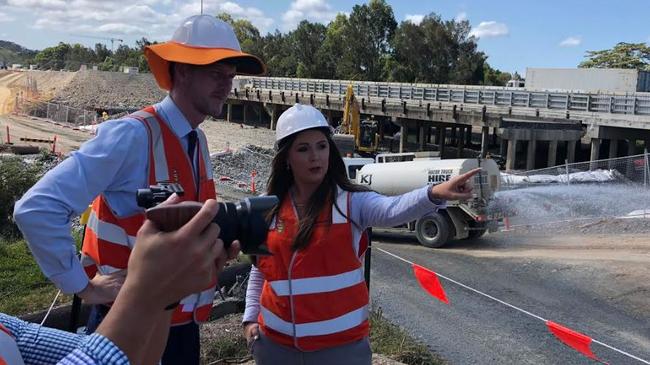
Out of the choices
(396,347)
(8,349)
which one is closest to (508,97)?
(396,347)

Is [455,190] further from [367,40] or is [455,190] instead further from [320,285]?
[367,40]

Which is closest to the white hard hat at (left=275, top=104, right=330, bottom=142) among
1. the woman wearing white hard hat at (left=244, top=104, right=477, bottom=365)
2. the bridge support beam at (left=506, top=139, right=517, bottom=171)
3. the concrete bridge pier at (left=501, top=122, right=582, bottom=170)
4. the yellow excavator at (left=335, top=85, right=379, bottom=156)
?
the woman wearing white hard hat at (left=244, top=104, right=477, bottom=365)

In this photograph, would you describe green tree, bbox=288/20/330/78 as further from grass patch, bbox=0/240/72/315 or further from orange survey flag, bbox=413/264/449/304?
grass patch, bbox=0/240/72/315

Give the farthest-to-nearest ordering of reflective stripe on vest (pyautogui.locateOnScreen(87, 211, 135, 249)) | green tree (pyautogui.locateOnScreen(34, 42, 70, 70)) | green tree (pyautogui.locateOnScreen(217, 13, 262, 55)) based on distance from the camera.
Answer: green tree (pyautogui.locateOnScreen(34, 42, 70, 70)), green tree (pyautogui.locateOnScreen(217, 13, 262, 55)), reflective stripe on vest (pyautogui.locateOnScreen(87, 211, 135, 249))

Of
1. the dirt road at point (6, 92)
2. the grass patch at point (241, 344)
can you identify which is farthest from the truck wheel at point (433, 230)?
the dirt road at point (6, 92)

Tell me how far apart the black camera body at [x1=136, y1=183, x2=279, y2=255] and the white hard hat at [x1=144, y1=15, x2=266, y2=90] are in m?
1.03

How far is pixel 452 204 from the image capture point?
46.1ft

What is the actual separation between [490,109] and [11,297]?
26079 mm

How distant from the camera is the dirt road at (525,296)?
6.84 m

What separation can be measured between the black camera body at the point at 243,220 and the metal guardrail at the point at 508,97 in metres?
25.3

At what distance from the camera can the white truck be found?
46.3 ft

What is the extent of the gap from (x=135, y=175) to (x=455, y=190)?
1.31m

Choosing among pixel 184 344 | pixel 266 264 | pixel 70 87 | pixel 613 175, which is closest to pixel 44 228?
pixel 184 344

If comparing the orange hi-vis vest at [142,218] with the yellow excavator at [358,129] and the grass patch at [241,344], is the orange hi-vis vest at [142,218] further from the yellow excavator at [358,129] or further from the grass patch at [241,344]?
the yellow excavator at [358,129]
